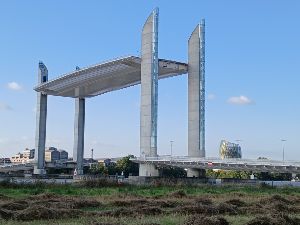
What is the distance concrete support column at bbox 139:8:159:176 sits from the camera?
76312 millimetres

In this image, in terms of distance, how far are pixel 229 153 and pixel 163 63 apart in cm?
5968

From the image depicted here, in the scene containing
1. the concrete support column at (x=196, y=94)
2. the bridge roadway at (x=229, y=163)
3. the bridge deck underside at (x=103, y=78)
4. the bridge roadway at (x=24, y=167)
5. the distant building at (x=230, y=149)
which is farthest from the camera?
the distant building at (x=230, y=149)

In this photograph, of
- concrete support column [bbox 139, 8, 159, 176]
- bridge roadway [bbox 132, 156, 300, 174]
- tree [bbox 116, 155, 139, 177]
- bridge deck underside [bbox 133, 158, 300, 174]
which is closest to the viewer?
bridge deck underside [bbox 133, 158, 300, 174]

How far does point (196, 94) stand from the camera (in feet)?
270

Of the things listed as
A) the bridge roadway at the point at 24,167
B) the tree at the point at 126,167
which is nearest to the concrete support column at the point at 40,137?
the bridge roadway at the point at 24,167

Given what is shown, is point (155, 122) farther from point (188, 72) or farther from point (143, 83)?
point (188, 72)

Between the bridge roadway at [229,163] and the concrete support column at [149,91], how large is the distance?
1.60 metres

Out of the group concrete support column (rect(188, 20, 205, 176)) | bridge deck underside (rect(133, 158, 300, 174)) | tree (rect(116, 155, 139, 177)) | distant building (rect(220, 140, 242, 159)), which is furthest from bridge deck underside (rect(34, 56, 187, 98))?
distant building (rect(220, 140, 242, 159))

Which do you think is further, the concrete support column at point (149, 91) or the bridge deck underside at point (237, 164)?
the concrete support column at point (149, 91)

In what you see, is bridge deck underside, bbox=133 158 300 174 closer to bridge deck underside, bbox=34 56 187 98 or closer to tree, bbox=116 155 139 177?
bridge deck underside, bbox=34 56 187 98

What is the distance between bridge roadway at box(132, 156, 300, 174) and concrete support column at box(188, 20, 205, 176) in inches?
157

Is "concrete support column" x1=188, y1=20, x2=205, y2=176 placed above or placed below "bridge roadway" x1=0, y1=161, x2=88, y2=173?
above

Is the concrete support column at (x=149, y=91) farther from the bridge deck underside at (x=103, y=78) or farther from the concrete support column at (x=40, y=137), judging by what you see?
the concrete support column at (x=40, y=137)

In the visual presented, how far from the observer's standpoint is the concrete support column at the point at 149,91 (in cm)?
7631
